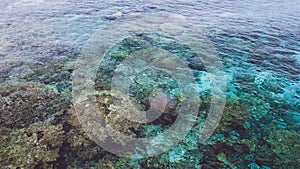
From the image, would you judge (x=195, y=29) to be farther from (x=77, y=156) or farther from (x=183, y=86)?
(x=77, y=156)

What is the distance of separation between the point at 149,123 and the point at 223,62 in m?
3.53

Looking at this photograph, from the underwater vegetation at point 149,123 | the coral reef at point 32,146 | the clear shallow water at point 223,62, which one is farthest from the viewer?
the clear shallow water at point 223,62

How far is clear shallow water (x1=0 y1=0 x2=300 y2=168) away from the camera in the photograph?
14.3ft

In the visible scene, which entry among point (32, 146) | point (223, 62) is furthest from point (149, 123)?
point (223, 62)

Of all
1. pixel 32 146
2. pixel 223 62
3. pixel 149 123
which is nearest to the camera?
pixel 32 146

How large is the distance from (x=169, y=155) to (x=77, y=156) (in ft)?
5.23

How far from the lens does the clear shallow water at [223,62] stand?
436cm

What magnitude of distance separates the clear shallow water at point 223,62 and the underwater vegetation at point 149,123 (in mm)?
20

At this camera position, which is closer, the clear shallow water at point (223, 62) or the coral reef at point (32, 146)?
the coral reef at point (32, 146)

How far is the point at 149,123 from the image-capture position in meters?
5.09

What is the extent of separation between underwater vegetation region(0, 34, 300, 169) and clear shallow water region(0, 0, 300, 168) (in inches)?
0.8

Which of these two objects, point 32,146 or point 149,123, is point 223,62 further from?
point 32,146

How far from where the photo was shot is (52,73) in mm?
6609

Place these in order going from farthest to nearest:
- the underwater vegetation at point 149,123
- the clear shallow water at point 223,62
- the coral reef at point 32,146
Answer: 1. the clear shallow water at point 223,62
2. the underwater vegetation at point 149,123
3. the coral reef at point 32,146
